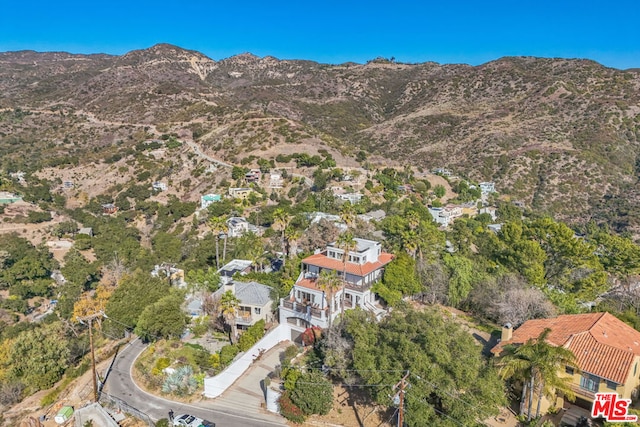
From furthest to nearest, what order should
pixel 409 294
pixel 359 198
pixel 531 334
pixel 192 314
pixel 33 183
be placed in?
1. pixel 33 183
2. pixel 359 198
3. pixel 192 314
4. pixel 409 294
5. pixel 531 334

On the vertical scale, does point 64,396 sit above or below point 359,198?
below

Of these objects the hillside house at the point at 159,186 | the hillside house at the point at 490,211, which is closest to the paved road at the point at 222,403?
the hillside house at the point at 490,211

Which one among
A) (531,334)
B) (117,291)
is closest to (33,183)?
(117,291)

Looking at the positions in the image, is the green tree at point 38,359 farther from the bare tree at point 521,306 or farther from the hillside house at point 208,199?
the hillside house at point 208,199

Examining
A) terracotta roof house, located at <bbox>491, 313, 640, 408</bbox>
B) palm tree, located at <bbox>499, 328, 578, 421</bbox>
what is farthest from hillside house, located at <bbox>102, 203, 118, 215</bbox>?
palm tree, located at <bbox>499, 328, 578, 421</bbox>

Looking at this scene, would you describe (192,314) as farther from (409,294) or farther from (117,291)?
(409,294)

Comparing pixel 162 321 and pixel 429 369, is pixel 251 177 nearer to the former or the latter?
pixel 162 321
